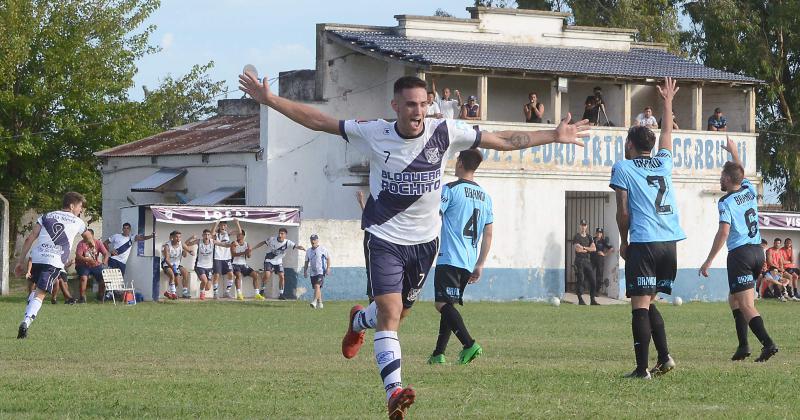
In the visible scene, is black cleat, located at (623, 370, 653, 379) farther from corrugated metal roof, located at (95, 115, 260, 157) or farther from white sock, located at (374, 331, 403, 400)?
corrugated metal roof, located at (95, 115, 260, 157)

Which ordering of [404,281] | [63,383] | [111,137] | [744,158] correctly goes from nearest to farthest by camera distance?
[404,281] → [63,383] → [744,158] → [111,137]

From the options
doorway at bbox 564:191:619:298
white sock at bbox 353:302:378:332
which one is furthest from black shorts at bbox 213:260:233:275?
white sock at bbox 353:302:378:332

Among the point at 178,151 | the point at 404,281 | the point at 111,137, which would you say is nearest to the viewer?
the point at 404,281

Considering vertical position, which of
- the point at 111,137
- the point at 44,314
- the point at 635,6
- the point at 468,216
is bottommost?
the point at 44,314

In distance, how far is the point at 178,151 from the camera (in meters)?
45.1

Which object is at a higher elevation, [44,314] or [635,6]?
[635,6]

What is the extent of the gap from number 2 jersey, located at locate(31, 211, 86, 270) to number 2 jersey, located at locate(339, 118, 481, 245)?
8.98 m

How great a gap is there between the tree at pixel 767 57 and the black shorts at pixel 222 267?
81.4 ft

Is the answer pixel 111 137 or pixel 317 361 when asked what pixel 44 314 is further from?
pixel 111 137

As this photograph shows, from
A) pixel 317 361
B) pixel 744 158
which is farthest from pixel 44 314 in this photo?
pixel 744 158

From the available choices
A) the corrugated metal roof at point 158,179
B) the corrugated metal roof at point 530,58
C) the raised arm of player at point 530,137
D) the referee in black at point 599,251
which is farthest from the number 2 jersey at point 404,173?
the corrugated metal roof at point 158,179

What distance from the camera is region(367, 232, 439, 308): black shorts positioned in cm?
913

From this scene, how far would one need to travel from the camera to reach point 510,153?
125 feet

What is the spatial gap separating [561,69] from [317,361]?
26.4m
